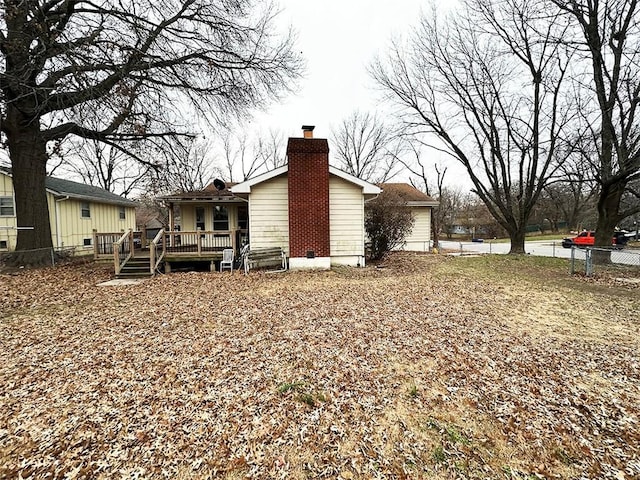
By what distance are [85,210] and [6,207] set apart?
3134mm

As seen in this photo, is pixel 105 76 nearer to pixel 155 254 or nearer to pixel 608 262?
pixel 155 254

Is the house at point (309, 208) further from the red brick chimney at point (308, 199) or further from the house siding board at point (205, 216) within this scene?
the house siding board at point (205, 216)

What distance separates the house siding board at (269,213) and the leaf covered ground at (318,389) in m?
4.79

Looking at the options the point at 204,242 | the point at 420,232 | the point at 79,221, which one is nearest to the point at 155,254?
the point at 204,242

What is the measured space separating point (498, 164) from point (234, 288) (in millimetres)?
17051

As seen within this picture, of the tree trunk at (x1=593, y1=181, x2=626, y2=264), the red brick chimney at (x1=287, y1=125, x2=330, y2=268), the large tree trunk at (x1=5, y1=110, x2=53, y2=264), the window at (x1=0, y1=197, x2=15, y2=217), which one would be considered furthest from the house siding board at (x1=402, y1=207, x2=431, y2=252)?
the window at (x1=0, y1=197, x2=15, y2=217)

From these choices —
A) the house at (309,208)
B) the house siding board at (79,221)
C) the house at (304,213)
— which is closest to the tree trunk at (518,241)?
the house at (304,213)

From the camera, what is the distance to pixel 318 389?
3.38m

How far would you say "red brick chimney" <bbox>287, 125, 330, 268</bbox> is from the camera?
1048 cm

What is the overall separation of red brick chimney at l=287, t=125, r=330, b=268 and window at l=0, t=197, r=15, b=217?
49.7 feet

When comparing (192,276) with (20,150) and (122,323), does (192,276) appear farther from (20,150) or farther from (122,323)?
(20,150)

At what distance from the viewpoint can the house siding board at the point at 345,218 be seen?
37.4 feet

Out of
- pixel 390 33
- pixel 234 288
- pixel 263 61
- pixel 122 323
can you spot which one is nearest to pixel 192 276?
pixel 234 288

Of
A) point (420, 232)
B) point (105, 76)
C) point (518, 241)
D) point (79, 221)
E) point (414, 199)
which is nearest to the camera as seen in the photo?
point (105, 76)
